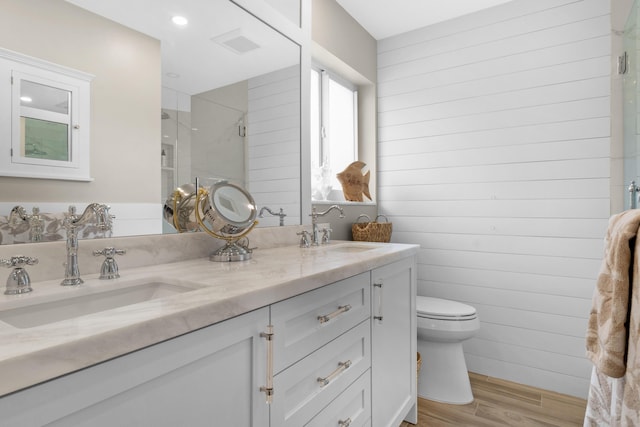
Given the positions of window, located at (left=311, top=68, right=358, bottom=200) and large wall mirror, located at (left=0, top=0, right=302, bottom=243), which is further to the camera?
window, located at (left=311, top=68, right=358, bottom=200)

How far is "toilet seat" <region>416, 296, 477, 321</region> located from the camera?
6.45 ft

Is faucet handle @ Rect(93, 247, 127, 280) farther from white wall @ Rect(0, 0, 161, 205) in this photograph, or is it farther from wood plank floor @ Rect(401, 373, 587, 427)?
wood plank floor @ Rect(401, 373, 587, 427)

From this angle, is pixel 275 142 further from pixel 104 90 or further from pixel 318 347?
pixel 318 347

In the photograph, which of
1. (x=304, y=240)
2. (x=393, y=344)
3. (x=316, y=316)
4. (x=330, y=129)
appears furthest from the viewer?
(x=330, y=129)

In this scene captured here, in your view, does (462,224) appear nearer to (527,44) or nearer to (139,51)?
(527,44)

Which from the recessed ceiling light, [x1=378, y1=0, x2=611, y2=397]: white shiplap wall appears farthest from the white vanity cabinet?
[x1=378, y1=0, x2=611, y2=397]: white shiplap wall

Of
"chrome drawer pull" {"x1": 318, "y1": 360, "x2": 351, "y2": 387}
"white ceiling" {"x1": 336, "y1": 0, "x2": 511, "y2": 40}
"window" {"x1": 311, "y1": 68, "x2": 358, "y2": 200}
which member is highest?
"white ceiling" {"x1": 336, "y1": 0, "x2": 511, "y2": 40}

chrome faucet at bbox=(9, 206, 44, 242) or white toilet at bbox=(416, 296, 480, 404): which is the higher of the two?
chrome faucet at bbox=(9, 206, 44, 242)

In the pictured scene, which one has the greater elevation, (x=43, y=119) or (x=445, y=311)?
(x=43, y=119)

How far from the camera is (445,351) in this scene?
203 centimetres

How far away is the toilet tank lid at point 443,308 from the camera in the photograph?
6.50 ft

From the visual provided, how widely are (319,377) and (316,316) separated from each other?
0.61 ft

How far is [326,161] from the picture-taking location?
2498 mm

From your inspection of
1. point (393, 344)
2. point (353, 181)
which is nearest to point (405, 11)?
point (353, 181)
